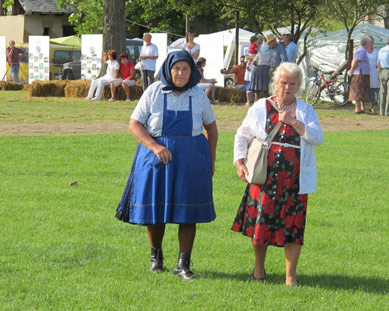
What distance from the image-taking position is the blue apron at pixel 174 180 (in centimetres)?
546

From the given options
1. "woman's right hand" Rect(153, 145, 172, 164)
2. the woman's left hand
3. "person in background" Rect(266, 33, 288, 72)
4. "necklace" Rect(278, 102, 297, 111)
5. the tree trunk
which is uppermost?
the tree trunk

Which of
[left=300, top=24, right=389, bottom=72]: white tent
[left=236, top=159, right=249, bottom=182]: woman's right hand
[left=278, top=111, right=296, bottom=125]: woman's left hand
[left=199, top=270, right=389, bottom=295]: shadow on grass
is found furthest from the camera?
[left=300, top=24, right=389, bottom=72]: white tent

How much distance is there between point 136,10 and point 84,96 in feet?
87.2

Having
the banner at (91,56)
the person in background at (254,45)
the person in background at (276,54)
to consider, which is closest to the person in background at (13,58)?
the banner at (91,56)

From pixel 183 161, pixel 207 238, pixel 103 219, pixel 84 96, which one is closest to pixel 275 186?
pixel 183 161

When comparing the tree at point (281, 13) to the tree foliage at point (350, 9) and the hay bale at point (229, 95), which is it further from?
the hay bale at point (229, 95)

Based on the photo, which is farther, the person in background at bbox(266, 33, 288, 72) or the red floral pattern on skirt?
the person in background at bbox(266, 33, 288, 72)

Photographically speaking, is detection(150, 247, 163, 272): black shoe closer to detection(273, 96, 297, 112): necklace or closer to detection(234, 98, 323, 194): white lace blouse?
detection(234, 98, 323, 194): white lace blouse

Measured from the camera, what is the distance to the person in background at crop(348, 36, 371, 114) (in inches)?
834

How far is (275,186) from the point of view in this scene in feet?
17.5

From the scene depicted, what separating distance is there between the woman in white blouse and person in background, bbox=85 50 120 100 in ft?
61.9

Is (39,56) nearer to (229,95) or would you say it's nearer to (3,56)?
(3,56)

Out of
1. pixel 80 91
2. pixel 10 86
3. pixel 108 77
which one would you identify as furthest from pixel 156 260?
pixel 10 86

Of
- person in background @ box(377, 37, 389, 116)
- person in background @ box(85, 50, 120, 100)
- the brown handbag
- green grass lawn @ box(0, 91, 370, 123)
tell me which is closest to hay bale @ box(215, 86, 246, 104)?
Result: green grass lawn @ box(0, 91, 370, 123)
